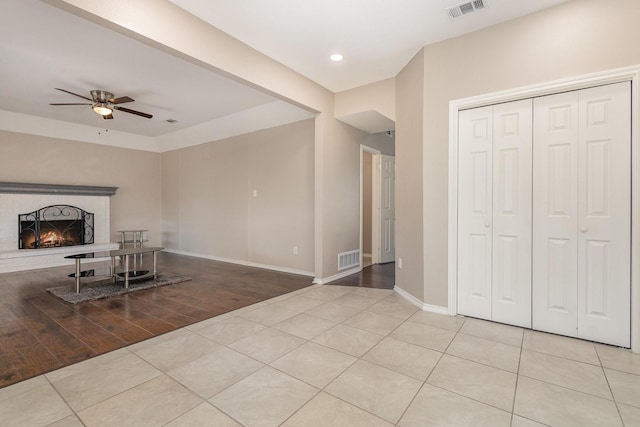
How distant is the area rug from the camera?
3592 millimetres

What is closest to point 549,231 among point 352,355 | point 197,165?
point 352,355

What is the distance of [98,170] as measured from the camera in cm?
669

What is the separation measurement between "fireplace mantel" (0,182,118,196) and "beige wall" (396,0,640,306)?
648 centimetres

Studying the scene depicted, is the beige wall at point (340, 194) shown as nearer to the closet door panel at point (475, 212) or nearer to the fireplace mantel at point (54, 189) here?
the closet door panel at point (475, 212)

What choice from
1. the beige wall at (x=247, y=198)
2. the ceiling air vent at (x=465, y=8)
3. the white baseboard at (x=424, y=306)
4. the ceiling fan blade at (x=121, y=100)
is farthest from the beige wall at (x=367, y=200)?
the ceiling fan blade at (x=121, y=100)

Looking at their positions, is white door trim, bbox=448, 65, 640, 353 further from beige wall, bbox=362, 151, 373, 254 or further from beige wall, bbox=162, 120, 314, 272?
beige wall, bbox=362, 151, 373, 254

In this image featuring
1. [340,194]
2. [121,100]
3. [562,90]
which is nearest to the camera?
[562,90]

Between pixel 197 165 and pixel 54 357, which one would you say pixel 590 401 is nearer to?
pixel 54 357

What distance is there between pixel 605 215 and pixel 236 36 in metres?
3.71

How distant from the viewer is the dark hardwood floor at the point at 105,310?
226 cm

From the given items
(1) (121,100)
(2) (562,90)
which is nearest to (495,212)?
(2) (562,90)

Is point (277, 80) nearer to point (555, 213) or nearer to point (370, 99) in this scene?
point (370, 99)

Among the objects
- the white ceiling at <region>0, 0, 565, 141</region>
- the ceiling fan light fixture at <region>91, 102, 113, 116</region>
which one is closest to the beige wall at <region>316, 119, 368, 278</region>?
the white ceiling at <region>0, 0, 565, 141</region>

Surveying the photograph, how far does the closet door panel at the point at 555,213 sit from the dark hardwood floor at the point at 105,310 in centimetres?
197
